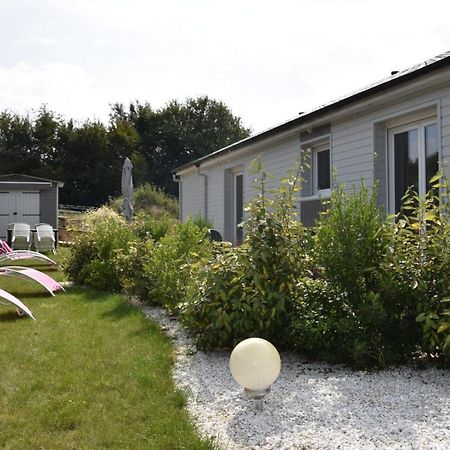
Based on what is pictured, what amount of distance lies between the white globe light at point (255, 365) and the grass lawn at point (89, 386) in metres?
0.42

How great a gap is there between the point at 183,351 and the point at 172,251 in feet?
6.62

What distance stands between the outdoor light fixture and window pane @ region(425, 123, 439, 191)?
13.9 feet

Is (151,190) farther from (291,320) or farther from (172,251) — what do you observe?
(291,320)

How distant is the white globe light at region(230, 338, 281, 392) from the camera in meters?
3.24

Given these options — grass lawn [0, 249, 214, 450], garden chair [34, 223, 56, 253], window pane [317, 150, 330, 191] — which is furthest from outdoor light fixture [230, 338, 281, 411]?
garden chair [34, 223, 56, 253]

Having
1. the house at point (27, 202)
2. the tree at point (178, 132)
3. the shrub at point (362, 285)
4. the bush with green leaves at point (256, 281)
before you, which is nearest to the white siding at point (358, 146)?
the shrub at point (362, 285)

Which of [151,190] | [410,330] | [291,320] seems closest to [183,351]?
[291,320]

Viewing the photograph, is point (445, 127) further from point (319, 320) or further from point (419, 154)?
point (319, 320)

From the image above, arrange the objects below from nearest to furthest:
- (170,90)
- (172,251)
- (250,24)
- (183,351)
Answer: (183,351) → (172,251) → (250,24) → (170,90)

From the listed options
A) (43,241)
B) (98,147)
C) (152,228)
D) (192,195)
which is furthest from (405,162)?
(98,147)

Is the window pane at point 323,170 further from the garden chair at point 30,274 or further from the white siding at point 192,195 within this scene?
the white siding at point 192,195

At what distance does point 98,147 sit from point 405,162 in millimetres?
31450

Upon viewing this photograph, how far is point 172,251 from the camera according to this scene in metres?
6.69

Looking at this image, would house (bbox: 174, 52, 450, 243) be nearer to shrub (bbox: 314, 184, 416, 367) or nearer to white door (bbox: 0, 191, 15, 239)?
shrub (bbox: 314, 184, 416, 367)
